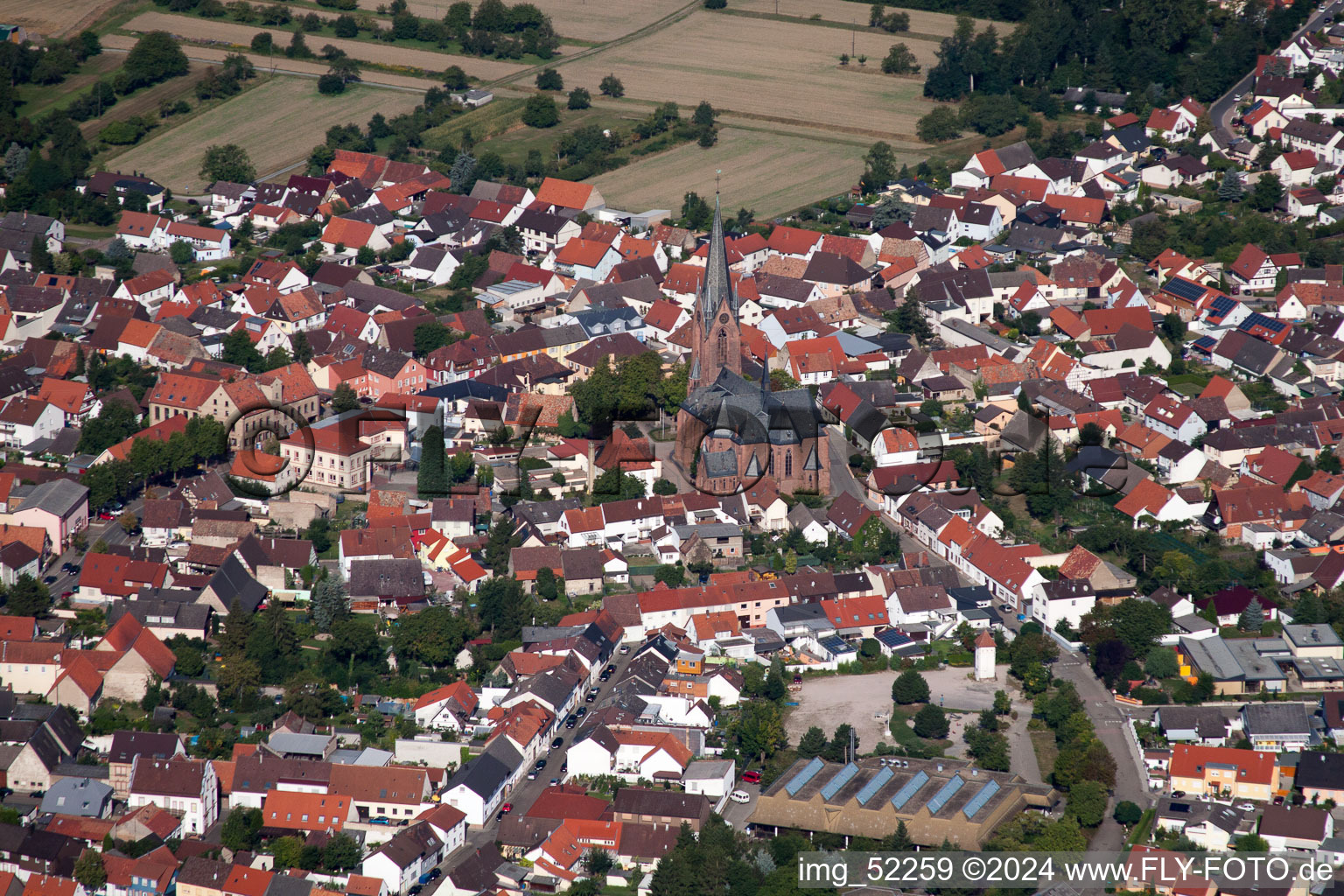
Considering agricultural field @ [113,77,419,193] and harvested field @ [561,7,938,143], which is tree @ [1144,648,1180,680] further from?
agricultural field @ [113,77,419,193]

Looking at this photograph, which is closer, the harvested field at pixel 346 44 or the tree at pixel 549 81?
the tree at pixel 549 81

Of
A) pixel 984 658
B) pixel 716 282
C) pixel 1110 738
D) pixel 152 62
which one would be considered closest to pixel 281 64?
pixel 152 62

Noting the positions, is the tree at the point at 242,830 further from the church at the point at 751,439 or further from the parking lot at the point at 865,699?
the church at the point at 751,439

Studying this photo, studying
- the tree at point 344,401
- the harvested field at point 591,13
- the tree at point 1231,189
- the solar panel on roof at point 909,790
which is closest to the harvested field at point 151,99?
the harvested field at point 591,13

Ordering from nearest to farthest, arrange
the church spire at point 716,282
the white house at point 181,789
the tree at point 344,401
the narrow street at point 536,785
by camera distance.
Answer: the narrow street at point 536,785 < the white house at point 181,789 < the church spire at point 716,282 < the tree at point 344,401

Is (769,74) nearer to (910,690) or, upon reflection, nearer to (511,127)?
(511,127)

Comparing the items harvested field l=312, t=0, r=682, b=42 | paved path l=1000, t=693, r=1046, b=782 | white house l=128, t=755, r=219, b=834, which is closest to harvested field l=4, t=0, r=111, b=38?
harvested field l=312, t=0, r=682, b=42
